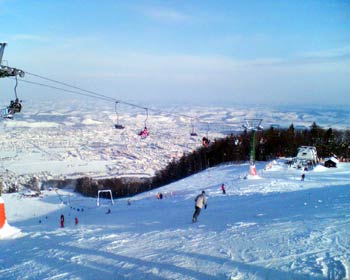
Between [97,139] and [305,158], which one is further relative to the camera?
[97,139]

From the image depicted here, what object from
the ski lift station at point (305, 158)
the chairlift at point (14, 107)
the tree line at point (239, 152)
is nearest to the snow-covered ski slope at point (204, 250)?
the chairlift at point (14, 107)

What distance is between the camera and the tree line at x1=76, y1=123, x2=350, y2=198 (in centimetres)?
6425

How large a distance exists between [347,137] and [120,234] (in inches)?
A: 2663

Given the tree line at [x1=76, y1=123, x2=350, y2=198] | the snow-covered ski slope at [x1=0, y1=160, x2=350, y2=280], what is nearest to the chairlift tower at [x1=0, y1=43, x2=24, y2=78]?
the snow-covered ski slope at [x1=0, y1=160, x2=350, y2=280]

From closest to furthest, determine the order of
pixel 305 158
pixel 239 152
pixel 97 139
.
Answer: pixel 305 158, pixel 239 152, pixel 97 139

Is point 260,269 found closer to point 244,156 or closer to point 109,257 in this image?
point 109,257

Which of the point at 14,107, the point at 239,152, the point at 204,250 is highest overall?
the point at 14,107

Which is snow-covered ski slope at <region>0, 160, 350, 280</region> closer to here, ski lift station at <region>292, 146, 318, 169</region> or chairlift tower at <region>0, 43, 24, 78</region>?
chairlift tower at <region>0, 43, 24, 78</region>

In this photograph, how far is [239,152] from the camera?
67.8 m

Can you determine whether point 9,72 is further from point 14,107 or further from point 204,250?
point 204,250

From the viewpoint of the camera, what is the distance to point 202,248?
949 centimetres

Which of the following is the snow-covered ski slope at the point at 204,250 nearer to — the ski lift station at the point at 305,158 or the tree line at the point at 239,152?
the ski lift station at the point at 305,158

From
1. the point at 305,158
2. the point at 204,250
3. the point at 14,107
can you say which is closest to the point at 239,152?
the point at 305,158

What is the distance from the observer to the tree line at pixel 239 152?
64250 millimetres
